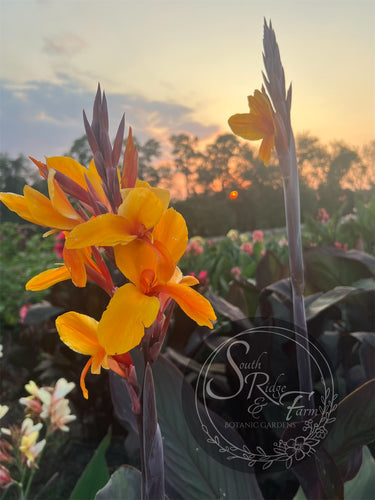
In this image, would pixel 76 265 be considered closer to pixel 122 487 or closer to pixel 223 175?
pixel 122 487

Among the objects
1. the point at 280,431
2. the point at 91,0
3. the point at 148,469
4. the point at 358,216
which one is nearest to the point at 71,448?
the point at 280,431

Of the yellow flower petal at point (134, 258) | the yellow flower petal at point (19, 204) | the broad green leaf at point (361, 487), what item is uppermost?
the yellow flower petal at point (19, 204)

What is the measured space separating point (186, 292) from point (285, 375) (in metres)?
0.29

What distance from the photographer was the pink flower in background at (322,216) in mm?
782

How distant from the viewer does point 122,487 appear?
0.41m

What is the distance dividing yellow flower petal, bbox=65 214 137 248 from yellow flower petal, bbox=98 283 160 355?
33 millimetres

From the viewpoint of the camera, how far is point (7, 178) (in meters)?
0.58

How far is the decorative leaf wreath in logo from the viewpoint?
437mm

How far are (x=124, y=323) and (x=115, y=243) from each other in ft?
0.15

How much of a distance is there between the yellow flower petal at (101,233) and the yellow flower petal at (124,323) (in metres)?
0.03

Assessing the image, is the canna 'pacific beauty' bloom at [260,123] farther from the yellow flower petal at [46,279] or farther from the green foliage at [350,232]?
the green foliage at [350,232]

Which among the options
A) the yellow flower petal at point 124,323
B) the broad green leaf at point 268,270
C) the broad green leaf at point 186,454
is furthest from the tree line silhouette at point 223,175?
the yellow flower petal at point 124,323

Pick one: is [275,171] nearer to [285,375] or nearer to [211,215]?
[211,215]

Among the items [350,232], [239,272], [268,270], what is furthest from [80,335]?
[350,232]
